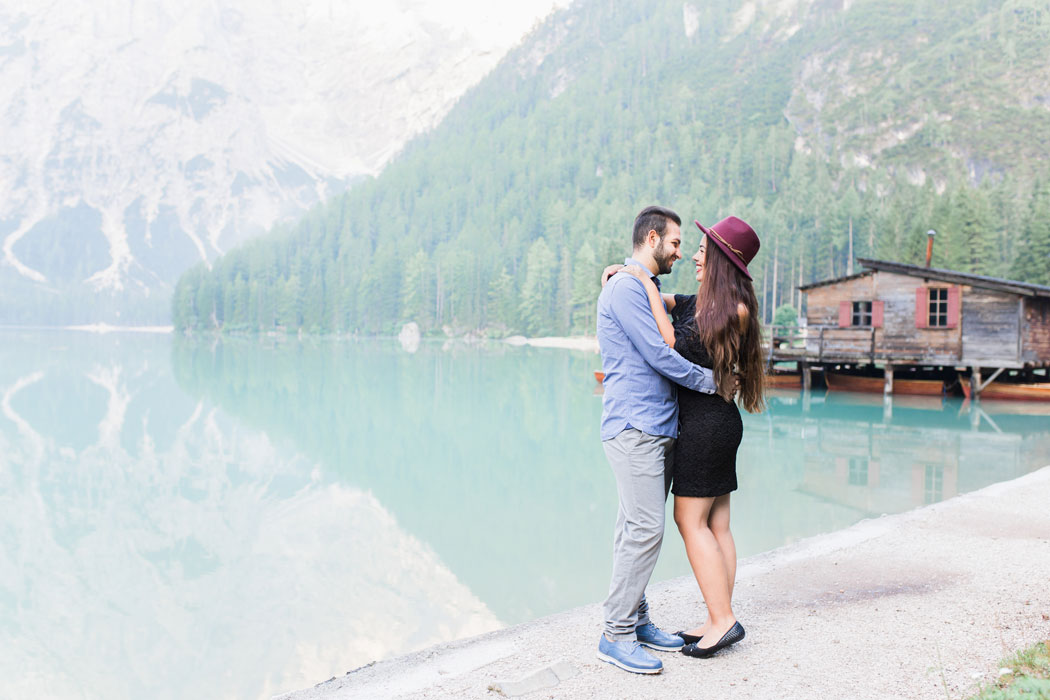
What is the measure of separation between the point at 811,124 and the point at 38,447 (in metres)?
125

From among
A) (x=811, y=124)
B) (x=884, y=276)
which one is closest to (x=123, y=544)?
(x=884, y=276)

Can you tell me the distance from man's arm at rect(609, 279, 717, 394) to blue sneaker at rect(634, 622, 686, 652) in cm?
149

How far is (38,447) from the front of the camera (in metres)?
20.6

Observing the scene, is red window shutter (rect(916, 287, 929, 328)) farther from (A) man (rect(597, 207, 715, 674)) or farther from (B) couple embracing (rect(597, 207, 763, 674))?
(A) man (rect(597, 207, 715, 674))

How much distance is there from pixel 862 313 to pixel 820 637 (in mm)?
29571

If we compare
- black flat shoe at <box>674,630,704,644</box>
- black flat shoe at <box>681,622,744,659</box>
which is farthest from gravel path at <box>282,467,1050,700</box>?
black flat shoe at <box>674,630,704,644</box>

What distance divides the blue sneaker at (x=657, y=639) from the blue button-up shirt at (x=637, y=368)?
1214 mm

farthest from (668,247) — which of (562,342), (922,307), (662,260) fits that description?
(562,342)

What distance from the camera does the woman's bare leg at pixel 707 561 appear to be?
441 centimetres

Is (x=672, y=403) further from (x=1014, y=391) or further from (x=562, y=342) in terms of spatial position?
(x=562, y=342)

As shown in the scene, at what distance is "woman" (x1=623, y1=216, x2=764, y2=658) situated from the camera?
429 centimetres

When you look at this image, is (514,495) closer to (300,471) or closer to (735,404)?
(300,471)

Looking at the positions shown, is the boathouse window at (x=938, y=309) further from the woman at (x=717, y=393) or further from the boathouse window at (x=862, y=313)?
the woman at (x=717, y=393)

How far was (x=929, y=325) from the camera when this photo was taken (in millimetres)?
29531
